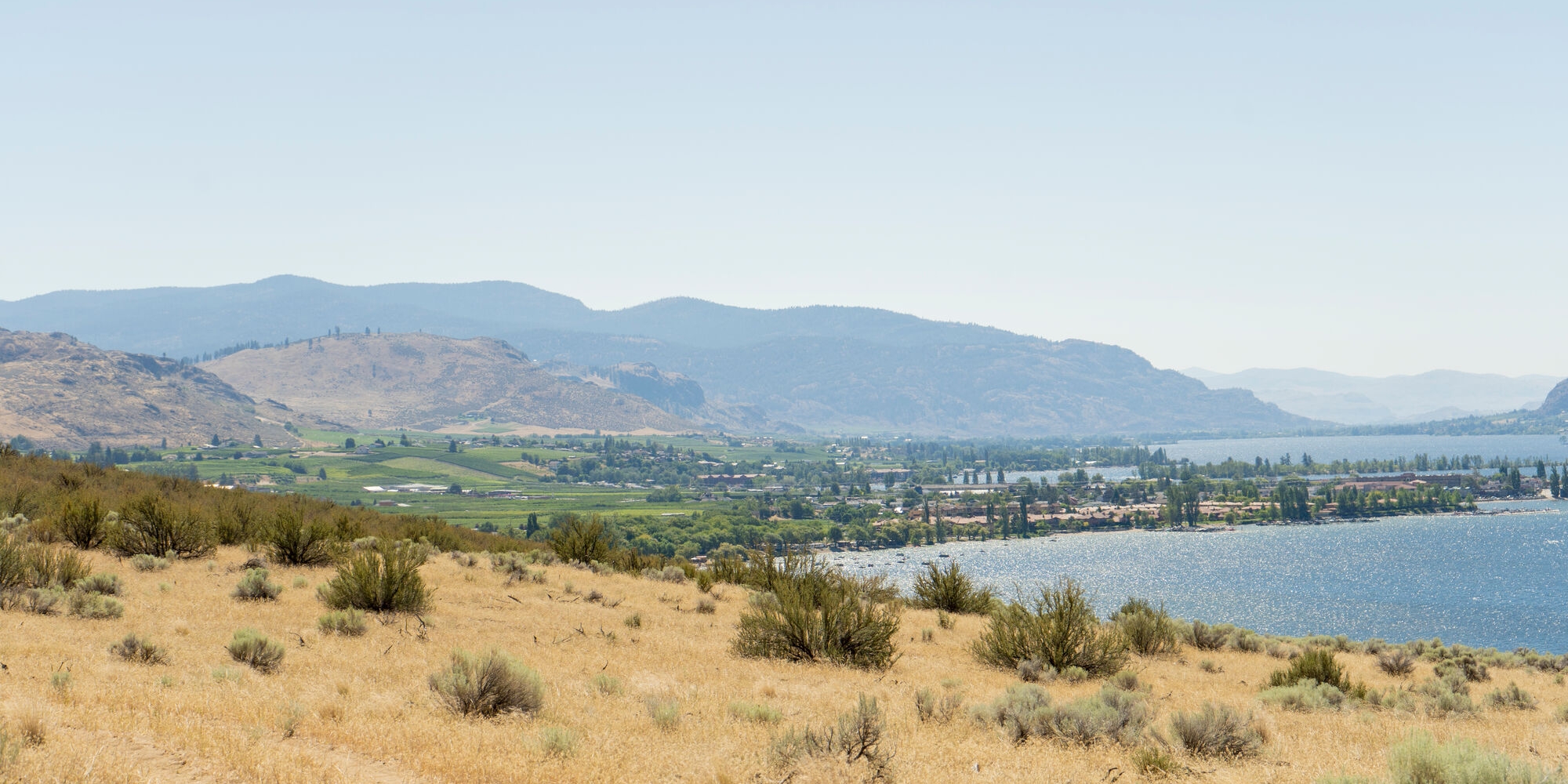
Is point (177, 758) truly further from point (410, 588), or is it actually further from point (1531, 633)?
point (1531, 633)

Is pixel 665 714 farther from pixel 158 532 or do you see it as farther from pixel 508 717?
pixel 158 532

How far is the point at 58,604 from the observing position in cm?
1441

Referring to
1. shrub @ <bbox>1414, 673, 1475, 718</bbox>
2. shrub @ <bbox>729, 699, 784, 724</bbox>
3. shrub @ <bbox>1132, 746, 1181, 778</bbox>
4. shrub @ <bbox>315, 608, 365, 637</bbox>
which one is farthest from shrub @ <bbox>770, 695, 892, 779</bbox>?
shrub @ <bbox>1414, 673, 1475, 718</bbox>

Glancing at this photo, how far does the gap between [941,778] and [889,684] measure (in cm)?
573

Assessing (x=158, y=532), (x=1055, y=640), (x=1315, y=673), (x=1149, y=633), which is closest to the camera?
(x=1315, y=673)

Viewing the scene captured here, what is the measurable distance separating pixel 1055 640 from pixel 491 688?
34.6 feet

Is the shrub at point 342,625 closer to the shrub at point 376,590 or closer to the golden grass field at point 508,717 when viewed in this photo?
the golden grass field at point 508,717

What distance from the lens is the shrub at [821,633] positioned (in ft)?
54.3

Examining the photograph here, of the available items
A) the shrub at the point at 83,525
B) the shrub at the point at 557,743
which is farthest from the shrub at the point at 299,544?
the shrub at the point at 557,743

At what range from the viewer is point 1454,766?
746cm

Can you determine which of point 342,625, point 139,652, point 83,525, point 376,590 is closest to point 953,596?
point 376,590

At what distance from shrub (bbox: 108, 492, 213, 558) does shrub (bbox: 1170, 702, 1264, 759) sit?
21.0m

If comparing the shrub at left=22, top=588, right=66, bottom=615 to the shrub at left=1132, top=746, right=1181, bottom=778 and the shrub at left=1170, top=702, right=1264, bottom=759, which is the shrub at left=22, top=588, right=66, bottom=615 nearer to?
the shrub at left=1132, top=746, right=1181, bottom=778

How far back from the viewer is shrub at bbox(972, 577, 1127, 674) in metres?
17.0
